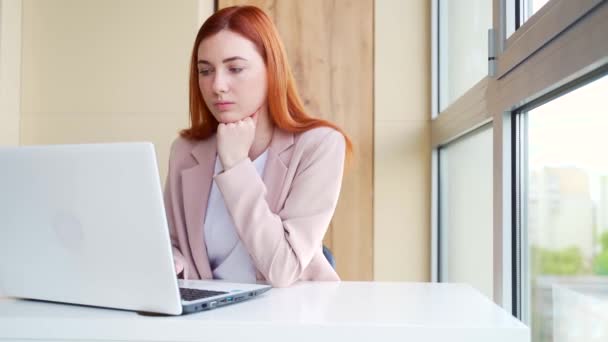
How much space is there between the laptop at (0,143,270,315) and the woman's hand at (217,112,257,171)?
1.42 ft

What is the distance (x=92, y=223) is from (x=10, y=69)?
2.08 metres

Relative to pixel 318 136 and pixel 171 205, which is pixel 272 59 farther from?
pixel 171 205

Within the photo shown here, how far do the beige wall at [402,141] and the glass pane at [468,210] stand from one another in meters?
0.10

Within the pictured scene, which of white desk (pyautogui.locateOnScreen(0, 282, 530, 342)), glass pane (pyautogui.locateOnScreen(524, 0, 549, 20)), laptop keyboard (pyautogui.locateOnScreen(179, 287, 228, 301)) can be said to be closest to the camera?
white desk (pyautogui.locateOnScreen(0, 282, 530, 342))

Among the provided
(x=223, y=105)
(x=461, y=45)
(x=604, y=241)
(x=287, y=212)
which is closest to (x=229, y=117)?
(x=223, y=105)

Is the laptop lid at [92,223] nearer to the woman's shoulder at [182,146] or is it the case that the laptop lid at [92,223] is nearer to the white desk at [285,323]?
the white desk at [285,323]

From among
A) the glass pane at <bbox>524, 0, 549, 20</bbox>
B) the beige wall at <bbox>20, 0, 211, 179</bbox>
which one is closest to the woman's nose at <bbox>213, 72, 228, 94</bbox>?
the glass pane at <bbox>524, 0, 549, 20</bbox>

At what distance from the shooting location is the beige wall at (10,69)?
287 centimetres

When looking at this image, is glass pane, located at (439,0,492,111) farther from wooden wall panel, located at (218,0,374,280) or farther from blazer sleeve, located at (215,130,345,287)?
blazer sleeve, located at (215,130,345,287)

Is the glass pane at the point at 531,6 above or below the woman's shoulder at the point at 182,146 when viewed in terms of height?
above

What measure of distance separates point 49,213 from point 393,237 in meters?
1.98

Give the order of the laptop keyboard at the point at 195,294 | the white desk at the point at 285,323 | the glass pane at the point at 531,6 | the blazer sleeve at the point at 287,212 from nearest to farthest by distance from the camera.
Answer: the white desk at the point at 285,323 < the laptop keyboard at the point at 195,294 < the glass pane at the point at 531,6 < the blazer sleeve at the point at 287,212

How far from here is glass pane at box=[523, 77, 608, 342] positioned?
3.66 ft

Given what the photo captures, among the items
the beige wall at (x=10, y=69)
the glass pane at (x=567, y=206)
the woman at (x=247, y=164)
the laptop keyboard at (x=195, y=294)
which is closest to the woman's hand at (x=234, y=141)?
the woman at (x=247, y=164)
